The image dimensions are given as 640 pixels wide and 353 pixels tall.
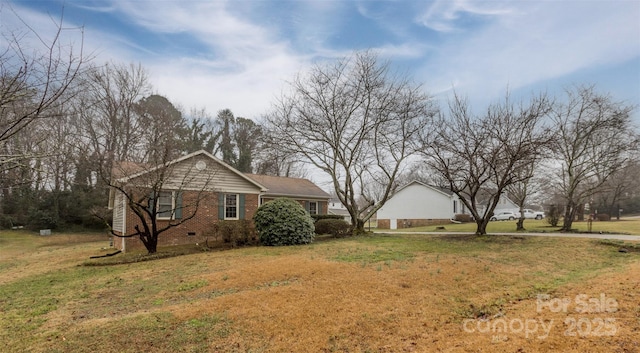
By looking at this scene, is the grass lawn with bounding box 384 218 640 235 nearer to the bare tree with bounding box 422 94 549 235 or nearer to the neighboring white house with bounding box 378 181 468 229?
the bare tree with bounding box 422 94 549 235

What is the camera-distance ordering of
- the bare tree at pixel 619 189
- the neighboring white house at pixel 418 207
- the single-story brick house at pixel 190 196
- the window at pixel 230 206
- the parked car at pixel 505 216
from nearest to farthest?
the single-story brick house at pixel 190 196, the window at pixel 230 206, the bare tree at pixel 619 189, the neighboring white house at pixel 418 207, the parked car at pixel 505 216

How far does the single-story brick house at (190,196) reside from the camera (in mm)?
13312

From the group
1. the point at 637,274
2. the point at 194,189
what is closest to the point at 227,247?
the point at 194,189

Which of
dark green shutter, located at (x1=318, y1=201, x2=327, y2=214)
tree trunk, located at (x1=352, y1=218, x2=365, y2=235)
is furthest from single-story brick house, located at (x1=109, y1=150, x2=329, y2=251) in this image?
dark green shutter, located at (x1=318, y1=201, x2=327, y2=214)

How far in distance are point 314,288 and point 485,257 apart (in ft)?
20.8

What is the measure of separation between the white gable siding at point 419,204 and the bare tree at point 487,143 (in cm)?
1916

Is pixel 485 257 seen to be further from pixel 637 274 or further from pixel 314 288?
pixel 314 288

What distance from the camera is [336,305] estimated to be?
590cm

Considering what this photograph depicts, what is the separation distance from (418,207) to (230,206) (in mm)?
23951

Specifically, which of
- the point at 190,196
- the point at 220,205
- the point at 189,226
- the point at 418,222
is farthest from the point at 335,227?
the point at 418,222

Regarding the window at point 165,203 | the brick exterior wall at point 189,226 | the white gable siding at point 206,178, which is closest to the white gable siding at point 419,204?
the white gable siding at point 206,178

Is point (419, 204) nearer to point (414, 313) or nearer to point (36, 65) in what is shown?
point (414, 313)

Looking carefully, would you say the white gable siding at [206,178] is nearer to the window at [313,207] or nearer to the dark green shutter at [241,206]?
the dark green shutter at [241,206]

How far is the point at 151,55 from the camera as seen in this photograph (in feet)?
26.3
